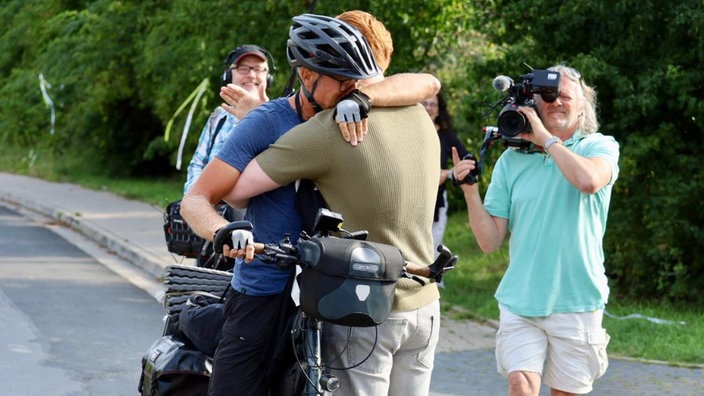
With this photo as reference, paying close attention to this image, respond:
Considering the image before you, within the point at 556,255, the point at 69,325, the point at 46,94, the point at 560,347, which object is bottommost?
the point at 46,94

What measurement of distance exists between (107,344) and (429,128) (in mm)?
5352

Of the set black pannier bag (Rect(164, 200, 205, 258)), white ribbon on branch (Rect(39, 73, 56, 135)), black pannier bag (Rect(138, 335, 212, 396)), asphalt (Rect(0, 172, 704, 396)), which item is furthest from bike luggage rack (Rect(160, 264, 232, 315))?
white ribbon on branch (Rect(39, 73, 56, 135))

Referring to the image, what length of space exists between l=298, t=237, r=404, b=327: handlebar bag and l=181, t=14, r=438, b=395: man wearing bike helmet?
347mm

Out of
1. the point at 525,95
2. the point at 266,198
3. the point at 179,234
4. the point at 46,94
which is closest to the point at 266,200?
the point at 266,198

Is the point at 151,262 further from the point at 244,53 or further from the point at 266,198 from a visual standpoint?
the point at 266,198

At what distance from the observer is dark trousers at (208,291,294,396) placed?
3.83 meters

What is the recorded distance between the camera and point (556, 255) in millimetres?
4789

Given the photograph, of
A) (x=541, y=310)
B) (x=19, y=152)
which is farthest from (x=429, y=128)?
(x=19, y=152)

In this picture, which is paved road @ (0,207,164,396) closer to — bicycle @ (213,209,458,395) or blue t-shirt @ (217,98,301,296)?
blue t-shirt @ (217,98,301,296)

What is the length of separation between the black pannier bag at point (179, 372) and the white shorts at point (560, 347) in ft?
4.25

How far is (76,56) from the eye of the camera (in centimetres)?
2384

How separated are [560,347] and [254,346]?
59.8 inches

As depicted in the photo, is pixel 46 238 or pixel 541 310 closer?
pixel 541 310

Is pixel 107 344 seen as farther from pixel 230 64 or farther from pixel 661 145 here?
pixel 661 145
